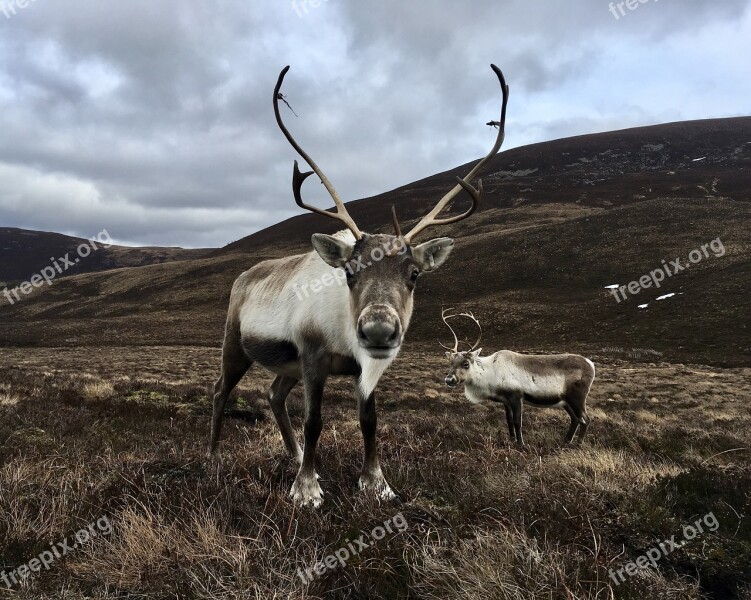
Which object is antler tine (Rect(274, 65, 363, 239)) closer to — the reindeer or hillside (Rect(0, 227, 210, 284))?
the reindeer

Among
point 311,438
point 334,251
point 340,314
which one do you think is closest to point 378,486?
point 311,438

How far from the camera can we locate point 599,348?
99.6 feet

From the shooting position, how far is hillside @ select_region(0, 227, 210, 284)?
117 m

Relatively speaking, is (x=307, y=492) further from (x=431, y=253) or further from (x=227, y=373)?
(x=227, y=373)

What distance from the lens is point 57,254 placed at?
126 m

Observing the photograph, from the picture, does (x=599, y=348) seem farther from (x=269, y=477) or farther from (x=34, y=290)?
(x=34, y=290)

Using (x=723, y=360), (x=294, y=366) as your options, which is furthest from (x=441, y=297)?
(x=294, y=366)

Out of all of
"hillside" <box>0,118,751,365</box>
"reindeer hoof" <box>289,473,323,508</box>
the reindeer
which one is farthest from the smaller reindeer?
"hillside" <box>0,118,751,365</box>

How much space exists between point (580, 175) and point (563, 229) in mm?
32986

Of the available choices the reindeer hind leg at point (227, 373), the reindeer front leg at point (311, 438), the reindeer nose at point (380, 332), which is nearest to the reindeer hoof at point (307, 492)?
the reindeer front leg at point (311, 438)

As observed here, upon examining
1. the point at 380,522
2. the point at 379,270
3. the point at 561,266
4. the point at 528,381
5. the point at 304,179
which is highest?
the point at 304,179

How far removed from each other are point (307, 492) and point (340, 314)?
1.57 metres

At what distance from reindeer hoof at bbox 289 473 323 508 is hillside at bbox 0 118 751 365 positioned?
2911 cm

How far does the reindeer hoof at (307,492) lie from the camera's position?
3703 millimetres
